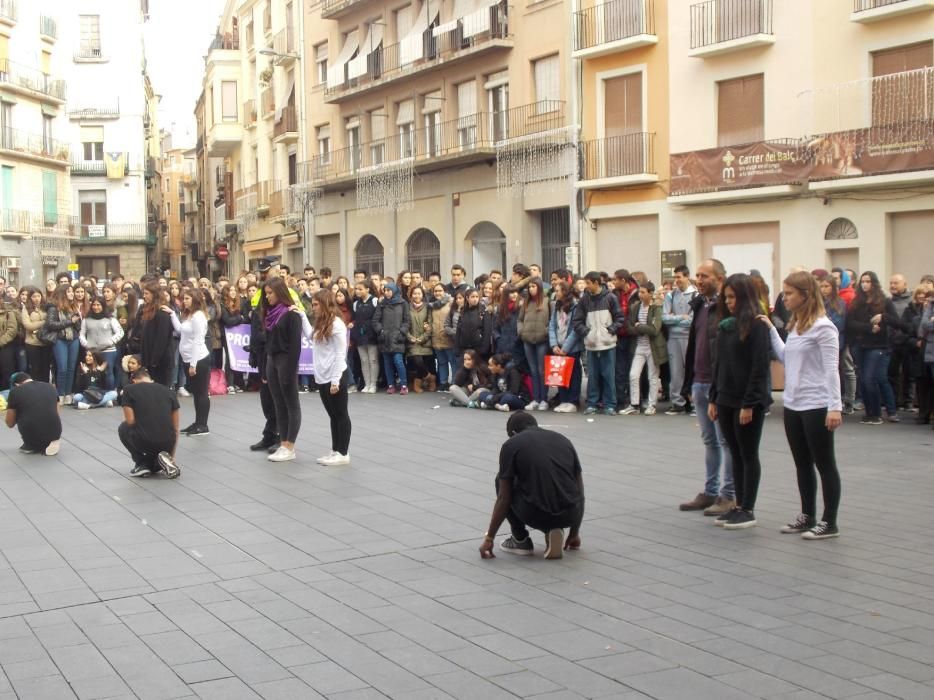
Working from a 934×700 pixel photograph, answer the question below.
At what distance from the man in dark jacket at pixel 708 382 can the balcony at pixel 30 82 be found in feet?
170

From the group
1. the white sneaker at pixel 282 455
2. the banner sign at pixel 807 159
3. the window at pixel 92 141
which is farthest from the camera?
the window at pixel 92 141

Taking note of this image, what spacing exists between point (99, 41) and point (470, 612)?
64705 mm

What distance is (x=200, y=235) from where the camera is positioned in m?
81.9

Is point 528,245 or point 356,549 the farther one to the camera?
point 528,245

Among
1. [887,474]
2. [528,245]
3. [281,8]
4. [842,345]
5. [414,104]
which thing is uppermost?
[281,8]

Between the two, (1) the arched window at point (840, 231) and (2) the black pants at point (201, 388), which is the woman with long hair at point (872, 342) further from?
(1) the arched window at point (840, 231)

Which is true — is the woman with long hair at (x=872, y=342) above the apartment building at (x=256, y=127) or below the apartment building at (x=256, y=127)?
below

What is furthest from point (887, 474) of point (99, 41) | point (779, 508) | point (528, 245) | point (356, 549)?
point (99, 41)

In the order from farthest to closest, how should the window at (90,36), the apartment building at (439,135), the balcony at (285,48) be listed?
the window at (90,36)
the balcony at (285,48)
the apartment building at (439,135)

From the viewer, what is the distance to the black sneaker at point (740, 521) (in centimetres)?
895

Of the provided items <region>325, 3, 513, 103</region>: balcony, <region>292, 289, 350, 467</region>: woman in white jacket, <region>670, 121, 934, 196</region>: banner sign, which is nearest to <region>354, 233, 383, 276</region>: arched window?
<region>325, 3, 513, 103</region>: balcony

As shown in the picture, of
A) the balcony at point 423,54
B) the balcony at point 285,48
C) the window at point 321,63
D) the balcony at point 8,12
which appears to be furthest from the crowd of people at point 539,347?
the balcony at point 8,12

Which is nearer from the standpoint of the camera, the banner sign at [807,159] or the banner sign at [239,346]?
the banner sign at [239,346]

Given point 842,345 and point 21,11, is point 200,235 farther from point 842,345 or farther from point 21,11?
point 842,345
